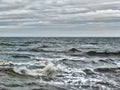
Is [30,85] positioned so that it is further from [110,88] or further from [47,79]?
[110,88]

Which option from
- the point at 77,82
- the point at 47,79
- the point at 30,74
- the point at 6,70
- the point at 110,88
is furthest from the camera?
the point at 6,70

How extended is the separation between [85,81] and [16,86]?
3.45 meters

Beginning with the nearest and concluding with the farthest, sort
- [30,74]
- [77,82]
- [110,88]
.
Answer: [110,88]
[77,82]
[30,74]

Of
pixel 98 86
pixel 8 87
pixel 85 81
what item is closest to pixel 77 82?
pixel 85 81

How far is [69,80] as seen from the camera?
12.9m

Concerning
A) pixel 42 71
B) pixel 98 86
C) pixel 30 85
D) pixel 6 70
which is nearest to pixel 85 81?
pixel 98 86

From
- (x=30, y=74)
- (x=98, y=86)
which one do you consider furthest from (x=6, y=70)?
(x=98, y=86)

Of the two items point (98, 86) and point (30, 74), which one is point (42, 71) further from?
point (98, 86)

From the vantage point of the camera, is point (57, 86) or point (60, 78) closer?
point (57, 86)

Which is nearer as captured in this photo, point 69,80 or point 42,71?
point 69,80

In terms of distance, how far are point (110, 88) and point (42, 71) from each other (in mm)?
5590

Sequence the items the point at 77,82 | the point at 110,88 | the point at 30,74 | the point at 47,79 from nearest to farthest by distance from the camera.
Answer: the point at 110,88 → the point at 77,82 → the point at 47,79 → the point at 30,74

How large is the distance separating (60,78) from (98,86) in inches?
110

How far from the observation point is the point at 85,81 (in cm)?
1262
